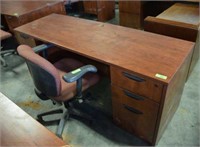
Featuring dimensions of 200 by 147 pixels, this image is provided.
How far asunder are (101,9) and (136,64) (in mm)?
2624

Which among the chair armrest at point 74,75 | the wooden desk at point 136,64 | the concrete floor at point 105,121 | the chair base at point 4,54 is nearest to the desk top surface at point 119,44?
the wooden desk at point 136,64

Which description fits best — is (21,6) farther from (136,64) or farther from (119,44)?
(136,64)

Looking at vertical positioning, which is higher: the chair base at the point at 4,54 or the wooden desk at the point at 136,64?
the wooden desk at the point at 136,64

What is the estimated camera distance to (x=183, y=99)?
1.88 m

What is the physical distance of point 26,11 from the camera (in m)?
2.22

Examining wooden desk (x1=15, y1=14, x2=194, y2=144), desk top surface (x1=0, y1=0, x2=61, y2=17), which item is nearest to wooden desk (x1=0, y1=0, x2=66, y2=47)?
desk top surface (x1=0, y1=0, x2=61, y2=17)

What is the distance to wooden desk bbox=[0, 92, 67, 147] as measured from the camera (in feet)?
2.40

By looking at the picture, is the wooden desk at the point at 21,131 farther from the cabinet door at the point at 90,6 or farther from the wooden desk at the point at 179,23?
the cabinet door at the point at 90,6

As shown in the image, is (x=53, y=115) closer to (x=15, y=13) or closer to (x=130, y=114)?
(x=130, y=114)

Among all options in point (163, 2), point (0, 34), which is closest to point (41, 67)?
point (0, 34)

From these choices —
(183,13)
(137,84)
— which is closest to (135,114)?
(137,84)

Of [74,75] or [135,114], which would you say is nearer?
[74,75]

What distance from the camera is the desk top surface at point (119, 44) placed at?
45.4 inches

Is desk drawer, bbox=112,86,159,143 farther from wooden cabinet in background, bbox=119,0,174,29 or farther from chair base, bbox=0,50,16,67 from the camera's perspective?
wooden cabinet in background, bbox=119,0,174,29
